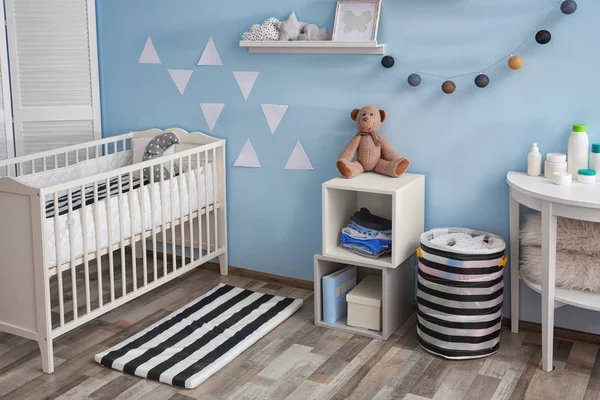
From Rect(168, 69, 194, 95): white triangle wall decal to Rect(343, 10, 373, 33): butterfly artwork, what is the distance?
2.80ft

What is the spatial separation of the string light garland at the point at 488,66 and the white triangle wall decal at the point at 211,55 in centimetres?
83

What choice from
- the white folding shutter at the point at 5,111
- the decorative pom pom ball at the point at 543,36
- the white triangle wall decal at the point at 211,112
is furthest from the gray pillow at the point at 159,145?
the decorative pom pom ball at the point at 543,36

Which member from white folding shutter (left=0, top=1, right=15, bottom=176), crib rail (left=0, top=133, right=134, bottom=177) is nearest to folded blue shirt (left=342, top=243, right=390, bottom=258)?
crib rail (left=0, top=133, right=134, bottom=177)

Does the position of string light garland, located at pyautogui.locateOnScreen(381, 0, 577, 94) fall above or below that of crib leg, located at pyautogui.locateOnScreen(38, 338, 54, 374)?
above

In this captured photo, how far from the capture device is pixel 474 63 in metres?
2.77

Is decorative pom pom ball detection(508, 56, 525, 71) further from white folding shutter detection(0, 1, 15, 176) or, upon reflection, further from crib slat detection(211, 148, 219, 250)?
white folding shutter detection(0, 1, 15, 176)

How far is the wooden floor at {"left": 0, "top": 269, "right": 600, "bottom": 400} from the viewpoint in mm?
2389

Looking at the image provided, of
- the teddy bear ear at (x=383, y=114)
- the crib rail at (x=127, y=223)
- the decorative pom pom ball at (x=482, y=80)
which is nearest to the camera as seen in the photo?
the crib rail at (x=127, y=223)

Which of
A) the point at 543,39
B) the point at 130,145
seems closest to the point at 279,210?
the point at 130,145

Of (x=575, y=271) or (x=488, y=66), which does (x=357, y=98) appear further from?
(x=575, y=271)

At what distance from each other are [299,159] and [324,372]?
41.1 inches

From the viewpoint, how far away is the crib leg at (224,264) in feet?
11.5

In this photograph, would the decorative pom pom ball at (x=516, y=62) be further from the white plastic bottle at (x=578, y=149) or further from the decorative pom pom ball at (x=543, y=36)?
the white plastic bottle at (x=578, y=149)

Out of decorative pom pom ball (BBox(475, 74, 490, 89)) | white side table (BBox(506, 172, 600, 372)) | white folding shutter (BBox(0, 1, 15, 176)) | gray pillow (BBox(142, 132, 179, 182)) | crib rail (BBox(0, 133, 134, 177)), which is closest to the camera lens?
white side table (BBox(506, 172, 600, 372))
